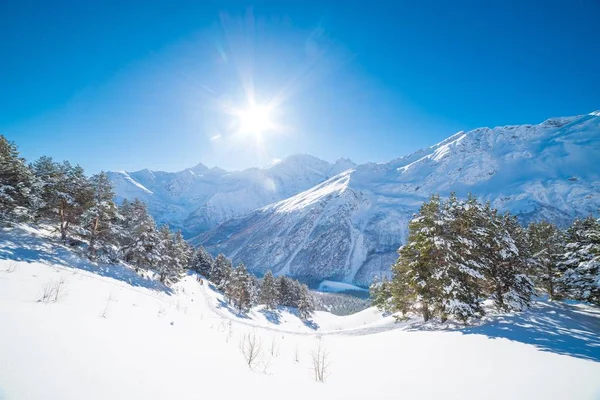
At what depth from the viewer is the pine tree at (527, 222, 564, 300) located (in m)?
26.0

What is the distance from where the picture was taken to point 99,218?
2428cm

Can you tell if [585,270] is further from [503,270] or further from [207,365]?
[207,365]

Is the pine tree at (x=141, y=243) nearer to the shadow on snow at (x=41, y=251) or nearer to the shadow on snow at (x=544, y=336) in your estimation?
the shadow on snow at (x=41, y=251)

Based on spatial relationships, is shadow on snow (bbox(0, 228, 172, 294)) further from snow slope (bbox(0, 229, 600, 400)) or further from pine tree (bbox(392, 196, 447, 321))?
pine tree (bbox(392, 196, 447, 321))

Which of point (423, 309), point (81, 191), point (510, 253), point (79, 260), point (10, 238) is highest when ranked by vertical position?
point (81, 191)

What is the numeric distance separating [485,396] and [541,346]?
6302 millimetres

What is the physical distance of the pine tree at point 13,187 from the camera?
1960 centimetres

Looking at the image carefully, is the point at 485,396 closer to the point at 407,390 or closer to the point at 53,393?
the point at 407,390

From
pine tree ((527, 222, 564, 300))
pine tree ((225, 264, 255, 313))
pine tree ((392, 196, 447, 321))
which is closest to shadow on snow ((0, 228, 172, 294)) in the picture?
pine tree ((392, 196, 447, 321))

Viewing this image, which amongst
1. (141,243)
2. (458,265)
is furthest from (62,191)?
(458,265)

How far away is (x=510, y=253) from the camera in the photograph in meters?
18.6

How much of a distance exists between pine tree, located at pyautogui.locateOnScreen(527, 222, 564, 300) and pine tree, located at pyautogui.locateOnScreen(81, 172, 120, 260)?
4133cm

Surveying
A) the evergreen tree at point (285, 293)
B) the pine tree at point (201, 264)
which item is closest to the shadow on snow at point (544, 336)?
the evergreen tree at point (285, 293)

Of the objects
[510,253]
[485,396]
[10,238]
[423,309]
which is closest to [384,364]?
[485,396]
